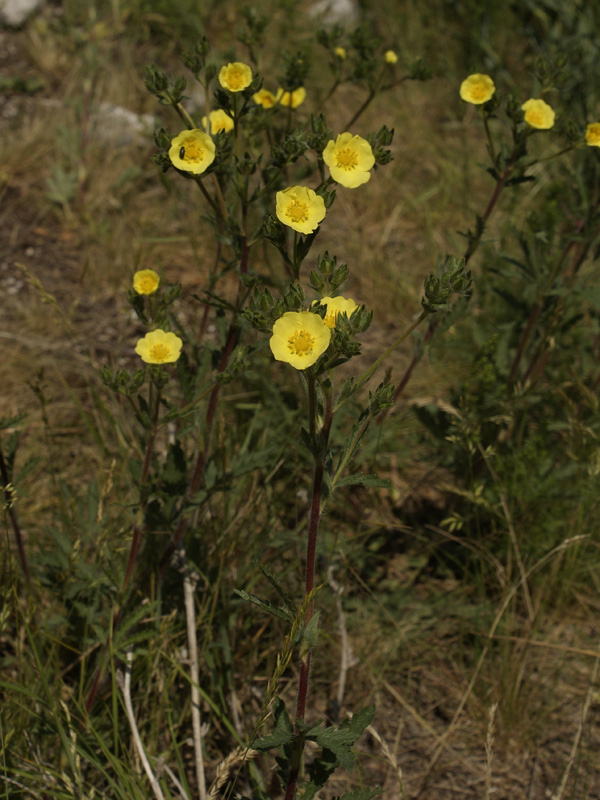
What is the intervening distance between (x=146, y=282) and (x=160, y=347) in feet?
0.63

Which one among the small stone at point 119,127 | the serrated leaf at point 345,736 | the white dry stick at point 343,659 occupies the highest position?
the small stone at point 119,127

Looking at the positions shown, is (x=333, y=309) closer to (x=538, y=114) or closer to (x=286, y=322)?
(x=286, y=322)

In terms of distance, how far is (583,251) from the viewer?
2.39 metres

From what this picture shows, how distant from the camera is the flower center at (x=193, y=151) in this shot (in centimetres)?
169

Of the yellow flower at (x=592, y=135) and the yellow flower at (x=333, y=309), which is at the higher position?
the yellow flower at (x=592, y=135)

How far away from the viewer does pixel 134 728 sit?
Result: 1.71m

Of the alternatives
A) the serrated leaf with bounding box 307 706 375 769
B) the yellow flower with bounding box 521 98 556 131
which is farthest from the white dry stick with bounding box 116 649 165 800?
the yellow flower with bounding box 521 98 556 131

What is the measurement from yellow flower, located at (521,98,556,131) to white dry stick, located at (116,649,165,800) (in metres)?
1.86

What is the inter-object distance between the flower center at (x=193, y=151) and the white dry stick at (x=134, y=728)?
4.12ft

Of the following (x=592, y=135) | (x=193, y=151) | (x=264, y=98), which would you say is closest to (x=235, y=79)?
(x=193, y=151)

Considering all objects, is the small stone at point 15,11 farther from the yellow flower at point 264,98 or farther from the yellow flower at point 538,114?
the yellow flower at point 538,114

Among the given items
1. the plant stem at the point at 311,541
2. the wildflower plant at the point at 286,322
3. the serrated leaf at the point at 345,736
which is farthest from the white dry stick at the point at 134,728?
the serrated leaf at the point at 345,736

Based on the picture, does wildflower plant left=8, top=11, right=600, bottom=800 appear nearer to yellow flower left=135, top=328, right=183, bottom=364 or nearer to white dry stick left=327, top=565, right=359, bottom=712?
yellow flower left=135, top=328, right=183, bottom=364

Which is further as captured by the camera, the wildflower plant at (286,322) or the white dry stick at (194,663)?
the white dry stick at (194,663)
